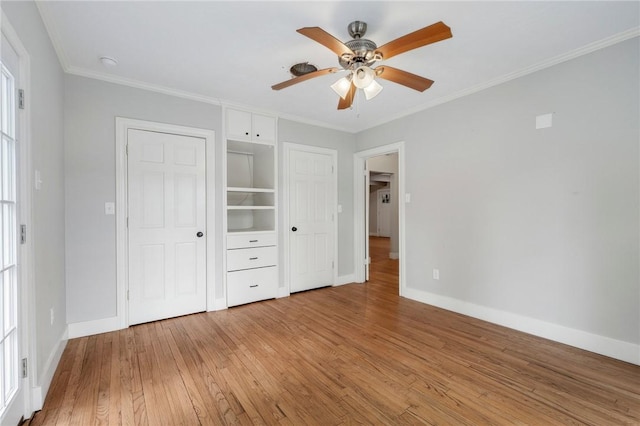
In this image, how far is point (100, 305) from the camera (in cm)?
273

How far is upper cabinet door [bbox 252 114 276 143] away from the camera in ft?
12.0

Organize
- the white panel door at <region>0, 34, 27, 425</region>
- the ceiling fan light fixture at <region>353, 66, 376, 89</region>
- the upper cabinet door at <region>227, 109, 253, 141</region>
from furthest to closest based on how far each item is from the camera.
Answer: the upper cabinet door at <region>227, 109, 253, 141</region> → the ceiling fan light fixture at <region>353, 66, 376, 89</region> → the white panel door at <region>0, 34, 27, 425</region>

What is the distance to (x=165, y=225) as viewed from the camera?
10.1 ft

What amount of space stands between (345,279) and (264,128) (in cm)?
267

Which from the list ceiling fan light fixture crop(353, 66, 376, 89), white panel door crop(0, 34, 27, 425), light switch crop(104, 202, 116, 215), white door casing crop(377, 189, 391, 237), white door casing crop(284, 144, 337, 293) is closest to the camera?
white panel door crop(0, 34, 27, 425)

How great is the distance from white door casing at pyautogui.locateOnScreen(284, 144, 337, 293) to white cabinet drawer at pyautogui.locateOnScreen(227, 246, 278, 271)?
0.25 metres

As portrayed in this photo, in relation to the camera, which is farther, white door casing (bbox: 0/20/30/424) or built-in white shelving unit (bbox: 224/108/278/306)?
built-in white shelving unit (bbox: 224/108/278/306)

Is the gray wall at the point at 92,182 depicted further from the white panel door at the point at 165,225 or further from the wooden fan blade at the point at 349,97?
the wooden fan blade at the point at 349,97

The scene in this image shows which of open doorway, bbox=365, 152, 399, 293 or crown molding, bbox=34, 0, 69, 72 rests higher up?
crown molding, bbox=34, 0, 69, 72

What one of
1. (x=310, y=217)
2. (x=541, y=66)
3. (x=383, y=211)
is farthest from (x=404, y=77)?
(x=383, y=211)

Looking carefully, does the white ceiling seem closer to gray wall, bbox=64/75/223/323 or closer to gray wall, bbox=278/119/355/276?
gray wall, bbox=64/75/223/323

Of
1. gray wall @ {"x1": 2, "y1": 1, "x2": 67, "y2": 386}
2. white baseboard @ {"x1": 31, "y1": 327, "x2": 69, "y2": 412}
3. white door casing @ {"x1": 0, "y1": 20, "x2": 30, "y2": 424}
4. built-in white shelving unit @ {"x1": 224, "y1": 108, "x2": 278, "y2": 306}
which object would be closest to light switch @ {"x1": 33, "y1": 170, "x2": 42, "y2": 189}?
gray wall @ {"x1": 2, "y1": 1, "x2": 67, "y2": 386}

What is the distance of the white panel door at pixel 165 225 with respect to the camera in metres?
2.93

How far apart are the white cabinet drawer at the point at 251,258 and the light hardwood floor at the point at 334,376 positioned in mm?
733
